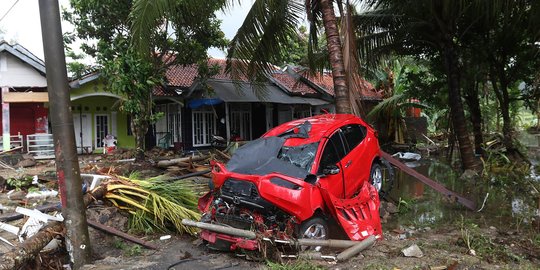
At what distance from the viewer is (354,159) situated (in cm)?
769

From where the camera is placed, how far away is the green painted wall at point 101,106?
55.2 ft

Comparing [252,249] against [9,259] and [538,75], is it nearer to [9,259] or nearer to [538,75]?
[9,259]

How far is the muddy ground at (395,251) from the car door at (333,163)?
1.03m

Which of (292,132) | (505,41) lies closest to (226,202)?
(292,132)

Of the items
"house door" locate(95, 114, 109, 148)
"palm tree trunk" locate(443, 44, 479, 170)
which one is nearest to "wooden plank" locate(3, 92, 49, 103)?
"house door" locate(95, 114, 109, 148)

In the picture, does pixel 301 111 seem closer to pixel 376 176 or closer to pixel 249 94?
pixel 249 94

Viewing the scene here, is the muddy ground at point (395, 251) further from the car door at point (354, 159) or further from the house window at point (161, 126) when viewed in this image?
the house window at point (161, 126)

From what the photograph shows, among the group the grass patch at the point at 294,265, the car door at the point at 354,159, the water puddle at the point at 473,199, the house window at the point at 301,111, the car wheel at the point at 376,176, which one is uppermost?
the house window at the point at 301,111

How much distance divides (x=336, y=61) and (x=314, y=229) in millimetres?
4541

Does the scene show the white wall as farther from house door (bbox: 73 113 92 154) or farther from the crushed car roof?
the crushed car roof

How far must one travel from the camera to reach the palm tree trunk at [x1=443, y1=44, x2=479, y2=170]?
13.0 m

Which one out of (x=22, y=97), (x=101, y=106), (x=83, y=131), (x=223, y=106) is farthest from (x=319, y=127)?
(x=101, y=106)

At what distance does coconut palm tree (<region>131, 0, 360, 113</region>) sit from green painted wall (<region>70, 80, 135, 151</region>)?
23.7 ft

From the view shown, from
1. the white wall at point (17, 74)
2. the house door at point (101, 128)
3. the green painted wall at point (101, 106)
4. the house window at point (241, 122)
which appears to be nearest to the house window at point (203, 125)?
the house window at point (241, 122)
